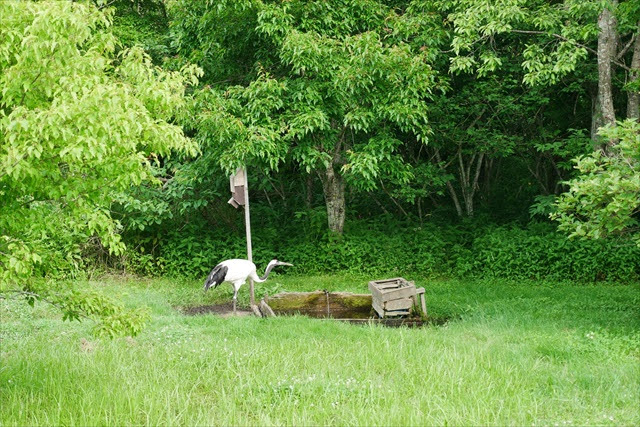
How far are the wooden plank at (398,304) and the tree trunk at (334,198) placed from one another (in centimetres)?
458

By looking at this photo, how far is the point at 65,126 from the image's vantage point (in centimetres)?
455

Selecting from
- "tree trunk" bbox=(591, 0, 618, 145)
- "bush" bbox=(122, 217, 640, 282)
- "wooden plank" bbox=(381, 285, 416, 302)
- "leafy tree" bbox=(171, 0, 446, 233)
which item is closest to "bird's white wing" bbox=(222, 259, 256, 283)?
"leafy tree" bbox=(171, 0, 446, 233)

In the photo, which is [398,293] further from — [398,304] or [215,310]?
[215,310]

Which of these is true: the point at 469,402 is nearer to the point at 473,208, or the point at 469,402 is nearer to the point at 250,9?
the point at 250,9

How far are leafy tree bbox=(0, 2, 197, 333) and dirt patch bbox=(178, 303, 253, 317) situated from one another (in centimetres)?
546

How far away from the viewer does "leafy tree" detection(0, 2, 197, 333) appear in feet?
14.8

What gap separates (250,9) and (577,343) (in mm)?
8414

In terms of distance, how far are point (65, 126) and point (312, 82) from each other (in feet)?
27.0

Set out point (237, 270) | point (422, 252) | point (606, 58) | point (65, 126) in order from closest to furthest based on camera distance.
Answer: point (65, 126) < point (237, 270) < point (606, 58) < point (422, 252)

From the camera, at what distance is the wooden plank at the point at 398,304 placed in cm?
1062

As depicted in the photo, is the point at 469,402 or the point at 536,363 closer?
the point at 469,402

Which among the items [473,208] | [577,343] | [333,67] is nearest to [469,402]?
[577,343]

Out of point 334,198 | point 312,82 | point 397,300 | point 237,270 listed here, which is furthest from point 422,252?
point 237,270

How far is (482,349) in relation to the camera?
7359 millimetres
